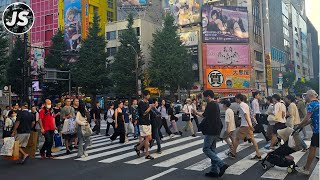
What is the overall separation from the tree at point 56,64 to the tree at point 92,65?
11.7 feet

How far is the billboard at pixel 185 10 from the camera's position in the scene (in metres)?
56.6

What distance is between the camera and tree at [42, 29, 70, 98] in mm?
42062

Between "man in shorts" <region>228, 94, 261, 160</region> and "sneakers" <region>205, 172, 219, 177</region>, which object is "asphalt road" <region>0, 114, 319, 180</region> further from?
"man in shorts" <region>228, 94, 261, 160</region>

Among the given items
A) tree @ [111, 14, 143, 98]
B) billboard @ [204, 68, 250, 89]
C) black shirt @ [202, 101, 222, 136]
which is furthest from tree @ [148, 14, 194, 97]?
black shirt @ [202, 101, 222, 136]

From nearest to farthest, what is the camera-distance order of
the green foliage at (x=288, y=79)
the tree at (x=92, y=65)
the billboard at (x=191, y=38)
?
the tree at (x=92, y=65)
the billboard at (x=191, y=38)
the green foliage at (x=288, y=79)

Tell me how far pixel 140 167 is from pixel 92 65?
107 ft

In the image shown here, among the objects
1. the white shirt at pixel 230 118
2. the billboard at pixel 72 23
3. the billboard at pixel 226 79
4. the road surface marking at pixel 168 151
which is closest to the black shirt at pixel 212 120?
the white shirt at pixel 230 118

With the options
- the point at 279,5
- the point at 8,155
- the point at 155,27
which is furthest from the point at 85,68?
the point at 279,5

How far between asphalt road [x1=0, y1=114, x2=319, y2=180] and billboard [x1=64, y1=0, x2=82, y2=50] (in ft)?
159

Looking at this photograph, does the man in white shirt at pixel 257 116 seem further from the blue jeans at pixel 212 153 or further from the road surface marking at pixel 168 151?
the blue jeans at pixel 212 153

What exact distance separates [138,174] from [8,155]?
12.2ft

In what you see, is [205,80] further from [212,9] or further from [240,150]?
[240,150]

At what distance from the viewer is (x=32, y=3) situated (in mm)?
62781

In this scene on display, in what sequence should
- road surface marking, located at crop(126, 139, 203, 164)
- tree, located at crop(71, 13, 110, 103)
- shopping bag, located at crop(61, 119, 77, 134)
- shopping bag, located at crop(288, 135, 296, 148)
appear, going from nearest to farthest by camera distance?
shopping bag, located at crop(288, 135, 296, 148), road surface marking, located at crop(126, 139, 203, 164), shopping bag, located at crop(61, 119, 77, 134), tree, located at crop(71, 13, 110, 103)
